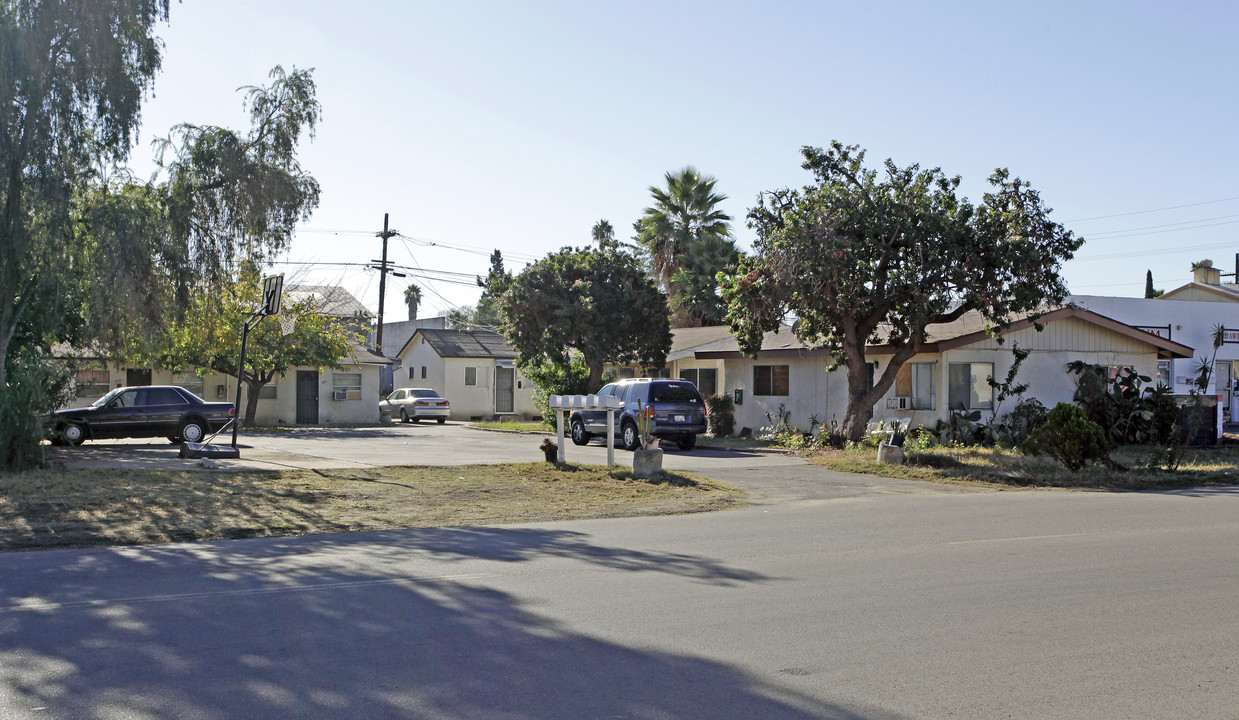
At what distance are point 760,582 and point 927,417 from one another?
61.5ft

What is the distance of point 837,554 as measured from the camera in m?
9.81

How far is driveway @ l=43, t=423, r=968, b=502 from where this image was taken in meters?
17.4

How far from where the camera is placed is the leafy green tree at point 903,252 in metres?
21.0

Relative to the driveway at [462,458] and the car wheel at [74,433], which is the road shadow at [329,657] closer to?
the driveway at [462,458]

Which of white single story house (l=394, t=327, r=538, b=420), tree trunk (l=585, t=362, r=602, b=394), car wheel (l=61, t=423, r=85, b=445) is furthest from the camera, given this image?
white single story house (l=394, t=327, r=538, b=420)

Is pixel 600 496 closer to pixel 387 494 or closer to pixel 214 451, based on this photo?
pixel 387 494

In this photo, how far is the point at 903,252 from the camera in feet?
71.7

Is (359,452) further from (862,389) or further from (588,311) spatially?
(862,389)

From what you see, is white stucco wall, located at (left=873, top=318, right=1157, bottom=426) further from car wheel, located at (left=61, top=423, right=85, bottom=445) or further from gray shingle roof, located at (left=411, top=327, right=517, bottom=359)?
gray shingle roof, located at (left=411, top=327, right=517, bottom=359)

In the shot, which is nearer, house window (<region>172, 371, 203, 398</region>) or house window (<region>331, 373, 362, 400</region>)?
house window (<region>172, 371, 203, 398</region>)

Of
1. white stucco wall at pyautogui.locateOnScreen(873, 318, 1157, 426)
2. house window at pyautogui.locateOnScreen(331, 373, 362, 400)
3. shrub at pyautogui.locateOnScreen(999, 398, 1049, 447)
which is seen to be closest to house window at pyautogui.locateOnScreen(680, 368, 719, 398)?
white stucco wall at pyautogui.locateOnScreen(873, 318, 1157, 426)

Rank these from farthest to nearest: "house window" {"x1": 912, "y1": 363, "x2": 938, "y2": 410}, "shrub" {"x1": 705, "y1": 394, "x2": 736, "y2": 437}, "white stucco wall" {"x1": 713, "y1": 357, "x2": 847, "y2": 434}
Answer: "shrub" {"x1": 705, "y1": 394, "x2": 736, "y2": 437} → "white stucco wall" {"x1": 713, "y1": 357, "x2": 847, "y2": 434} → "house window" {"x1": 912, "y1": 363, "x2": 938, "y2": 410}

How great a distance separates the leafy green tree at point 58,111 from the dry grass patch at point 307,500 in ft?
12.4

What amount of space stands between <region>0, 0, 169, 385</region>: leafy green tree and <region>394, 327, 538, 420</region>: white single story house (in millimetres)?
28526
